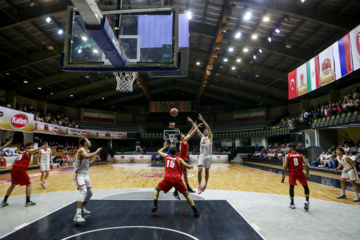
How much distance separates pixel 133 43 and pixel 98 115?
28561 millimetres

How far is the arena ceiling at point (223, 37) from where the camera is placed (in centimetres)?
1198

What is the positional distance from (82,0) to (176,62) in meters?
2.43

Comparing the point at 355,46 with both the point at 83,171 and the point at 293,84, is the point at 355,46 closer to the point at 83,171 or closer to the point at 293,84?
the point at 293,84

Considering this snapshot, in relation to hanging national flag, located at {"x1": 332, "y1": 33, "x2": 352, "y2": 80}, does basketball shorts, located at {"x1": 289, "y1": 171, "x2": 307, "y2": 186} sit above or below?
below

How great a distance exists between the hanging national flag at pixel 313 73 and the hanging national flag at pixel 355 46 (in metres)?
2.76

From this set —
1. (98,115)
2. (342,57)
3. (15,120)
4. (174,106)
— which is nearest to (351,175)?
(342,57)

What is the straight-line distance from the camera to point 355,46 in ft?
30.2

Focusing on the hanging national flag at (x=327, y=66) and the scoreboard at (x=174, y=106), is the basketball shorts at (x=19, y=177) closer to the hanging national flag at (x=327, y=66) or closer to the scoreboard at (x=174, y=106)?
the hanging national flag at (x=327, y=66)

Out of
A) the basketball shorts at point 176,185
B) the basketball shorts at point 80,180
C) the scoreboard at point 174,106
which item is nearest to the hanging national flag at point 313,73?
the basketball shorts at point 176,185

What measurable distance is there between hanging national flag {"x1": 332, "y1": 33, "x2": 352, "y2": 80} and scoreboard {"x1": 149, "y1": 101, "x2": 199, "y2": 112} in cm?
2045

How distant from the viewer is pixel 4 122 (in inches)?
590

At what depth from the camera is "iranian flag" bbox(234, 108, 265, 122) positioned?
30.5 metres

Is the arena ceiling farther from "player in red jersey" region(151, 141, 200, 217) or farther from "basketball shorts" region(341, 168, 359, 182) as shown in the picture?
"basketball shorts" region(341, 168, 359, 182)

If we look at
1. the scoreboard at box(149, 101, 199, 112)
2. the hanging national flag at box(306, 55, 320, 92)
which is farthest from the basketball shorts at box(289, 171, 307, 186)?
the scoreboard at box(149, 101, 199, 112)
